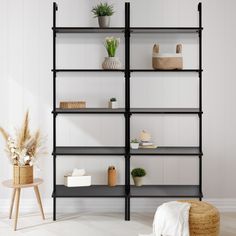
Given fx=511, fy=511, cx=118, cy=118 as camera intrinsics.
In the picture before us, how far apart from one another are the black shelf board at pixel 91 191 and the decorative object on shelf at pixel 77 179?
2.6 inches

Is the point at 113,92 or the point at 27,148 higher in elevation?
the point at 113,92

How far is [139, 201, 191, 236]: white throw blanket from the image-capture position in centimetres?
399

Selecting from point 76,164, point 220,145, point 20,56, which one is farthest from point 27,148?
point 220,145

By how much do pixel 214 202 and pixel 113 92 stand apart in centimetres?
150

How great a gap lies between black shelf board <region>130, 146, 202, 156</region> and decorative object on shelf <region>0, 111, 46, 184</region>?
36.8 inches

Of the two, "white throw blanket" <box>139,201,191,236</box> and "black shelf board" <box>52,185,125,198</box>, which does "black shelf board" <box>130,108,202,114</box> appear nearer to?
"black shelf board" <box>52,185,125,198</box>

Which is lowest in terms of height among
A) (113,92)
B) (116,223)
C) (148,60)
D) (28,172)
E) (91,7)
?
(116,223)

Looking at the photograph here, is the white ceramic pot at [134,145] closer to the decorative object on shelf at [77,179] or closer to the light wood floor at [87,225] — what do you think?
the decorative object on shelf at [77,179]

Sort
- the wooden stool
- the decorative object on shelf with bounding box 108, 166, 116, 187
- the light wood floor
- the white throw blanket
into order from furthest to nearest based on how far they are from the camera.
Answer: the decorative object on shelf with bounding box 108, 166, 116, 187, the wooden stool, the light wood floor, the white throw blanket

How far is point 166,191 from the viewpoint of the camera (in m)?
4.89

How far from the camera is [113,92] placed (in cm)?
511

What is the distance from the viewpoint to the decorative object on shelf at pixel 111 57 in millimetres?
4805

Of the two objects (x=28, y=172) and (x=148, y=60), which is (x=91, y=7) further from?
(x=28, y=172)

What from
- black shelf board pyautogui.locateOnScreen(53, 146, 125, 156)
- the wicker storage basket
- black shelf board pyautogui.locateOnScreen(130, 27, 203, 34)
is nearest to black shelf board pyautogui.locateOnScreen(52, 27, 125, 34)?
black shelf board pyautogui.locateOnScreen(130, 27, 203, 34)
